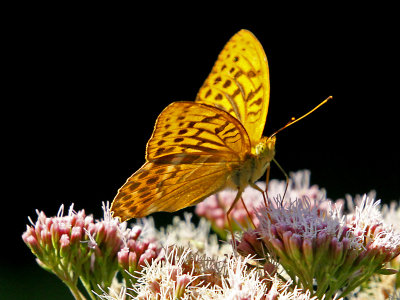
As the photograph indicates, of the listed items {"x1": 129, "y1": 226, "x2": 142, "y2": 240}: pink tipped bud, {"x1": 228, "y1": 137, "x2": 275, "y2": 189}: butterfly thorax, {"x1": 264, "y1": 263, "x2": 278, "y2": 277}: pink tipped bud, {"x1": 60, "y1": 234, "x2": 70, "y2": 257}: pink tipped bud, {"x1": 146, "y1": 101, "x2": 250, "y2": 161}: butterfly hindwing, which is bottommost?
{"x1": 264, "y1": 263, "x2": 278, "y2": 277}: pink tipped bud

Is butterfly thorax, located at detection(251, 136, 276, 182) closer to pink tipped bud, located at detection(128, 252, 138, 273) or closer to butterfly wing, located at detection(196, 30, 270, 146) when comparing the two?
butterfly wing, located at detection(196, 30, 270, 146)

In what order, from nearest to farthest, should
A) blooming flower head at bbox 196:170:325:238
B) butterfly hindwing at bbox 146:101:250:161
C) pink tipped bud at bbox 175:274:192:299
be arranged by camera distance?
pink tipped bud at bbox 175:274:192:299
butterfly hindwing at bbox 146:101:250:161
blooming flower head at bbox 196:170:325:238

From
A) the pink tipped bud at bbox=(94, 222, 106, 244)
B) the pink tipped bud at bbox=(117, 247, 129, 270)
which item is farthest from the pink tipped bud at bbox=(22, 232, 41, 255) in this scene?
the pink tipped bud at bbox=(117, 247, 129, 270)

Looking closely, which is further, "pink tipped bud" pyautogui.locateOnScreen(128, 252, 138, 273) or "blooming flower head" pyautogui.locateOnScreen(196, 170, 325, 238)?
"blooming flower head" pyautogui.locateOnScreen(196, 170, 325, 238)

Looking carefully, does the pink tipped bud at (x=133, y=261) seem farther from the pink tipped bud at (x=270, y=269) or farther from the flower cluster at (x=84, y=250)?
the pink tipped bud at (x=270, y=269)

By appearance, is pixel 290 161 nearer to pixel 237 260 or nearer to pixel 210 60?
pixel 210 60

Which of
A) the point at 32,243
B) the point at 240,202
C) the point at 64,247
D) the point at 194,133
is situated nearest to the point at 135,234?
the point at 64,247

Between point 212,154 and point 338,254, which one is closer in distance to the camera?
point 338,254

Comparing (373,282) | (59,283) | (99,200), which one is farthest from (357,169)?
(373,282)
